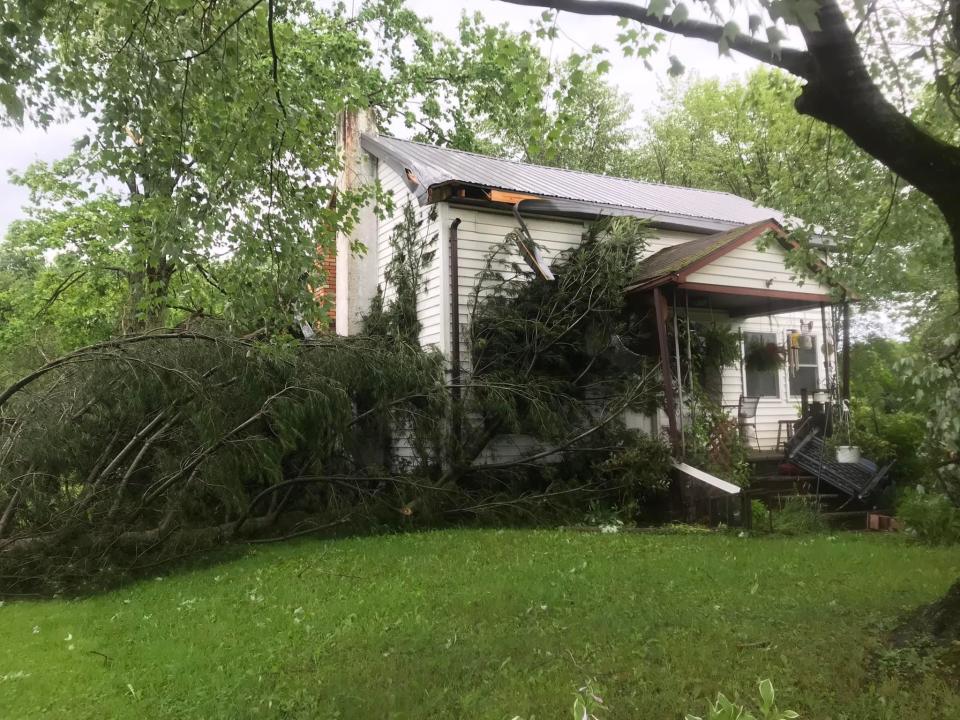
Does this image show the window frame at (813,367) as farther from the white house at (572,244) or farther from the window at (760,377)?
the window at (760,377)

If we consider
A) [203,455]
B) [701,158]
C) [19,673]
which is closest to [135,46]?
[203,455]

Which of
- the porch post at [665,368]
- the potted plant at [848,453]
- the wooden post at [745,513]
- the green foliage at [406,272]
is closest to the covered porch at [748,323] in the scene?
the porch post at [665,368]

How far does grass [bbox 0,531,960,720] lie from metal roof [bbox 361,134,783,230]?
601 centimetres

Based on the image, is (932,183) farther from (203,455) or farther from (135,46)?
(203,455)

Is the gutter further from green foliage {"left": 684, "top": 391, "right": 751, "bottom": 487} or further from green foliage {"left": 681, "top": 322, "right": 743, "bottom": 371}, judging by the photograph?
green foliage {"left": 681, "top": 322, "right": 743, "bottom": 371}

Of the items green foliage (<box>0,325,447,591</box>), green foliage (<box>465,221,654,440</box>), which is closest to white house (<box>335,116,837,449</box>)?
green foliage (<box>465,221,654,440</box>)

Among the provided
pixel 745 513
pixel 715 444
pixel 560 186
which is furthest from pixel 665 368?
pixel 560 186

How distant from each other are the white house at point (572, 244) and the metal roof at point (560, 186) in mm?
38

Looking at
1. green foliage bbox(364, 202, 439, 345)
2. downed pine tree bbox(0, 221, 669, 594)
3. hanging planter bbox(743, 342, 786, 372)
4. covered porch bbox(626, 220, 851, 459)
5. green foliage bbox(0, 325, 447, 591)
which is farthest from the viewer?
hanging planter bbox(743, 342, 786, 372)

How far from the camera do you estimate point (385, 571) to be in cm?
688

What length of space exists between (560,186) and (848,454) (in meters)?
6.67

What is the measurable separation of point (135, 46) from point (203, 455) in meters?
3.88

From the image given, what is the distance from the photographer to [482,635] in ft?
15.9

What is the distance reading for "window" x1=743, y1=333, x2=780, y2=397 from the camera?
13.3 meters
